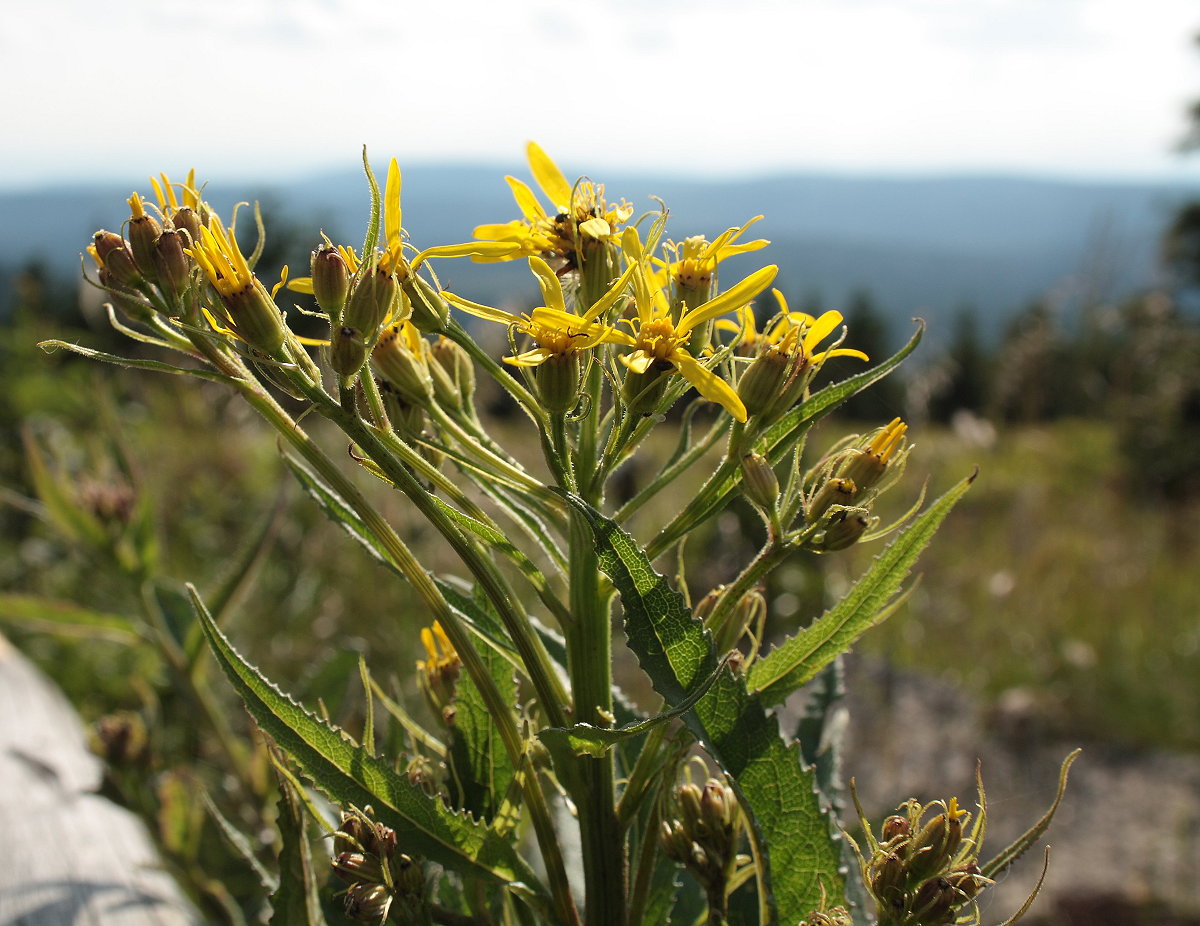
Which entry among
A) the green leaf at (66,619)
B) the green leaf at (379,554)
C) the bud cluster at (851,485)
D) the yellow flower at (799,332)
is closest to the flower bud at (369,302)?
the green leaf at (379,554)

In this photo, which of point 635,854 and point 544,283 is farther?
point 635,854

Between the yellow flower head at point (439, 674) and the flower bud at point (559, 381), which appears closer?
the flower bud at point (559, 381)

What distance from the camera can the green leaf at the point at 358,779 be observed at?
29.3 inches

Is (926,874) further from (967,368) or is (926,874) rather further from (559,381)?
(967,368)

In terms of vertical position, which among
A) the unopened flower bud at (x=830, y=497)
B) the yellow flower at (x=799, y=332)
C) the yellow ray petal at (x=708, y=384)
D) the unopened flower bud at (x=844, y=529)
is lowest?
the unopened flower bud at (x=844, y=529)

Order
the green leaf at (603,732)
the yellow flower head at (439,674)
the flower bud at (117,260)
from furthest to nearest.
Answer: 1. the yellow flower head at (439,674)
2. the flower bud at (117,260)
3. the green leaf at (603,732)

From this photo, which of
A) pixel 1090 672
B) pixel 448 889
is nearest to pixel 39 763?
pixel 448 889

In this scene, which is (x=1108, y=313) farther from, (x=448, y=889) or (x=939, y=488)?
(x=448, y=889)

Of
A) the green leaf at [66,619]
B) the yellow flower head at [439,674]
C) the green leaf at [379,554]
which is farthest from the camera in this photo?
the green leaf at [66,619]

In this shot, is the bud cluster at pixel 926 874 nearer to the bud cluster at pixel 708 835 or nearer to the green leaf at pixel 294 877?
the bud cluster at pixel 708 835

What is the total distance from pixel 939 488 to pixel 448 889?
29.5 feet

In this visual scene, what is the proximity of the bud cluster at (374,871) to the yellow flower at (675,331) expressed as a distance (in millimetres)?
444

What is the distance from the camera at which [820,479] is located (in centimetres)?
92

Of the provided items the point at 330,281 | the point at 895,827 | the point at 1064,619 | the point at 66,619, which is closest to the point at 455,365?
the point at 330,281
